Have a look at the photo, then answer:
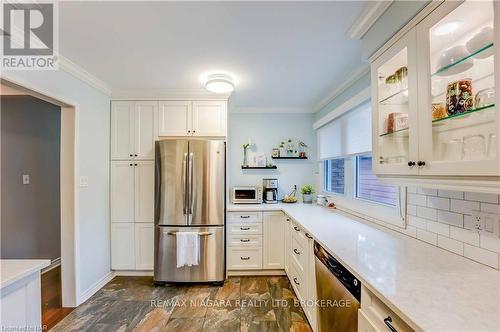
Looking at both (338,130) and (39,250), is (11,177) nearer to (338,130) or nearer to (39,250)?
(39,250)

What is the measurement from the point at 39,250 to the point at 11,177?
1040mm

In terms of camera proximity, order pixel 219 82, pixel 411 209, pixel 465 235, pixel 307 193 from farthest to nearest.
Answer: pixel 307 193, pixel 219 82, pixel 411 209, pixel 465 235

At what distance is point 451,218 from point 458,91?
2.51 ft

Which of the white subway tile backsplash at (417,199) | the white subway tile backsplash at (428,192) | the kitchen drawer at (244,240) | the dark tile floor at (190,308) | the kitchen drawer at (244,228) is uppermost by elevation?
the white subway tile backsplash at (428,192)

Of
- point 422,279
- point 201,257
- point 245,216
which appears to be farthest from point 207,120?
point 422,279

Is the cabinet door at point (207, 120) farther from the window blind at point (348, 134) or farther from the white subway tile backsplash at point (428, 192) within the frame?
the white subway tile backsplash at point (428, 192)

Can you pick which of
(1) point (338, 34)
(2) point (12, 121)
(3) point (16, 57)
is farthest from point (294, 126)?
(2) point (12, 121)

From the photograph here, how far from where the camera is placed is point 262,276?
10.0 feet

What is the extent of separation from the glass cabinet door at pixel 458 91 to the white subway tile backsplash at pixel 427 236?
24.0 inches

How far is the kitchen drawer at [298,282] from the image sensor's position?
2154 millimetres

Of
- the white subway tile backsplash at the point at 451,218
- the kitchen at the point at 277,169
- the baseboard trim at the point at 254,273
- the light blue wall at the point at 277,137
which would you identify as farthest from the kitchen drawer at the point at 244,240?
the white subway tile backsplash at the point at 451,218

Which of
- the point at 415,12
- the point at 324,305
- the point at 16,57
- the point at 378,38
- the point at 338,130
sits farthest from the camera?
the point at 338,130

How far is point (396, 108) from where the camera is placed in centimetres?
143

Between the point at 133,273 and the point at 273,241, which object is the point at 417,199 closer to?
the point at 273,241
